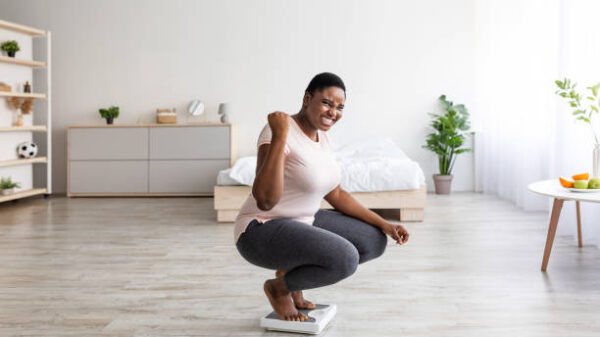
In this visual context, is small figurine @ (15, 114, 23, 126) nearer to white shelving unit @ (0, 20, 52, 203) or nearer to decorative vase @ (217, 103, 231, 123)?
white shelving unit @ (0, 20, 52, 203)

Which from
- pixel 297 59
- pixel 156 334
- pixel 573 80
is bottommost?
pixel 156 334

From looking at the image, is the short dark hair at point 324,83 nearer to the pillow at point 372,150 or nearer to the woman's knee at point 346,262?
the woman's knee at point 346,262

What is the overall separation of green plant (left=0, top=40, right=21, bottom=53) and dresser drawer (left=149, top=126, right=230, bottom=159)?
1507 mm

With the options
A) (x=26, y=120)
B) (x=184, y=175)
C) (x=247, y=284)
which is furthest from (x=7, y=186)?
(x=247, y=284)

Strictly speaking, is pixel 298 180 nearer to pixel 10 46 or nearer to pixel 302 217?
pixel 302 217

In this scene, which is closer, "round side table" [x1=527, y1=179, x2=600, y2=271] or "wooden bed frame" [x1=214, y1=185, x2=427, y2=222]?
"round side table" [x1=527, y1=179, x2=600, y2=271]

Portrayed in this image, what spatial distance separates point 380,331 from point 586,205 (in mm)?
2164

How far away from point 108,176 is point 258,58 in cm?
209

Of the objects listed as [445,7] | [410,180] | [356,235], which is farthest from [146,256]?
[445,7]

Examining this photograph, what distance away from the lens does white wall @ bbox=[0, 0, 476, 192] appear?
6.61m

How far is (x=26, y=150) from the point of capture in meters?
6.00

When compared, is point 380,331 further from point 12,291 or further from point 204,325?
point 12,291

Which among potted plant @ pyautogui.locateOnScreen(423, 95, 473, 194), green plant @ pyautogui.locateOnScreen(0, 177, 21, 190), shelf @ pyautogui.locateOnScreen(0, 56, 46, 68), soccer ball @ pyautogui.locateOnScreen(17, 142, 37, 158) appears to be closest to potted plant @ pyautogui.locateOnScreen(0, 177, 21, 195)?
green plant @ pyautogui.locateOnScreen(0, 177, 21, 190)

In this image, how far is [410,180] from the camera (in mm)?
4582
